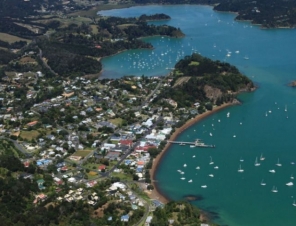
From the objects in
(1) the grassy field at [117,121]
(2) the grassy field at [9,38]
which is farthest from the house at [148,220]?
(2) the grassy field at [9,38]

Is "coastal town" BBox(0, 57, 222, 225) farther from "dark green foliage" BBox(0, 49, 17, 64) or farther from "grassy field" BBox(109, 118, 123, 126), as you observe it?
"dark green foliage" BBox(0, 49, 17, 64)

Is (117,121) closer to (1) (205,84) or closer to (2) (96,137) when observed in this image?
(2) (96,137)

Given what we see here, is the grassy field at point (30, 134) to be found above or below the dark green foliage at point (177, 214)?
below

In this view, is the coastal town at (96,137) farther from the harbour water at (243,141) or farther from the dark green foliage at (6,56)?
the dark green foliage at (6,56)

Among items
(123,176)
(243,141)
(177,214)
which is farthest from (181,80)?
(177,214)

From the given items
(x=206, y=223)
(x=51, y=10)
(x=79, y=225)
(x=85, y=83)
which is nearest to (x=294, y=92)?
(x=85, y=83)

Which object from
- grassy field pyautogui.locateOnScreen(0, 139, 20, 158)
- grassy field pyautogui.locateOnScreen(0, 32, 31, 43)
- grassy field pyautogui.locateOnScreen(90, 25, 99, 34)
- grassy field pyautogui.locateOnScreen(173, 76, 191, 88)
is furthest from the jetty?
grassy field pyautogui.locateOnScreen(0, 32, 31, 43)
